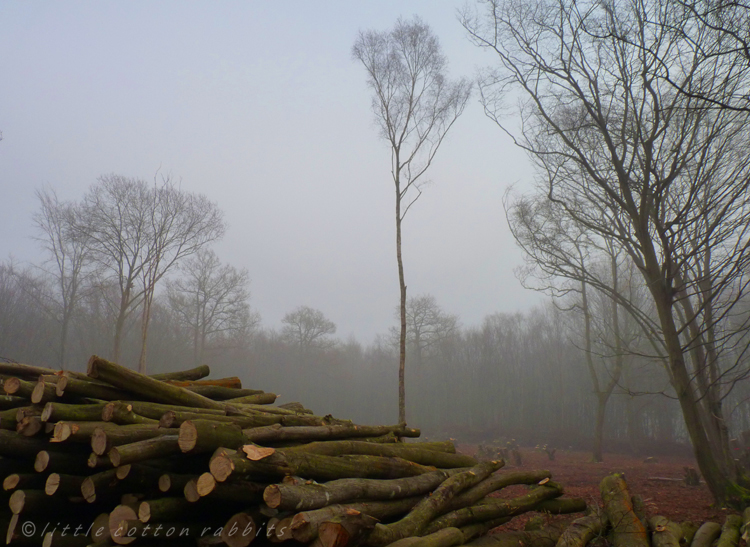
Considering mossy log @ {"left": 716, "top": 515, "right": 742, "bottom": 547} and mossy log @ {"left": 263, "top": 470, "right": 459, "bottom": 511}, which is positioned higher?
mossy log @ {"left": 263, "top": 470, "right": 459, "bottom": 511}

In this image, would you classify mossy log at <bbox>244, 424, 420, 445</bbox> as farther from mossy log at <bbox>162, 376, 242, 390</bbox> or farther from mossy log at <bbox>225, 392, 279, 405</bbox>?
mossy log at <bbox>162, 376, 242, 390</bbox>

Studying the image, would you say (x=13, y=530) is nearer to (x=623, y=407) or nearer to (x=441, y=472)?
(x=441, y=472)

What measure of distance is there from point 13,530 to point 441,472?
3.57m

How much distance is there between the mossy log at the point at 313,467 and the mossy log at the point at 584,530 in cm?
133

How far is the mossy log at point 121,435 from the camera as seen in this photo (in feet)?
11.2

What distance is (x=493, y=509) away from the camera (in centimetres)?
453

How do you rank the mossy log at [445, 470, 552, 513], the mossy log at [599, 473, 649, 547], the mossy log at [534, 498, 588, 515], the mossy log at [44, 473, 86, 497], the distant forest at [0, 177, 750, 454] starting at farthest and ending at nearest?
the distant forest at [0, 177, 750, 454] → the mossy log at [534, 498, 588, 515] → the mossy log at [445, 470, 552, 513] → the mossy log at [599, 473, 649, 547] → the mossy log at [44, 473, 86, 497]

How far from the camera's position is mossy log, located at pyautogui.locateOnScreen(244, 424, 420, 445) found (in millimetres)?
4025

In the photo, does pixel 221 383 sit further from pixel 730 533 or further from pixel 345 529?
pixel 730 533

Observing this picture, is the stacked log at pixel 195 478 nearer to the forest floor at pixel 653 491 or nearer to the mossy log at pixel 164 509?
the mossy log at pixel 164 509

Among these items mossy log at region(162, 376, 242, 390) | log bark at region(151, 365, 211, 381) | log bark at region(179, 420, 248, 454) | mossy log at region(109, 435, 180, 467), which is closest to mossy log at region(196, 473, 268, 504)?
log bark at region(179, 420, 248, 454)

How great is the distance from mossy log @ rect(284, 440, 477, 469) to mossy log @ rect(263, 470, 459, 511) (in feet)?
1.34

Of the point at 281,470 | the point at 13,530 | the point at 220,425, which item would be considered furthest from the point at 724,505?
the point at 13,530

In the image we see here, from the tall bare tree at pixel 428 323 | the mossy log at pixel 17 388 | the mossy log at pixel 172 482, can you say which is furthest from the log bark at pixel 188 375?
the tall bare tree at pixel 428 323
